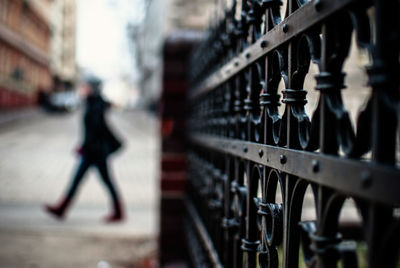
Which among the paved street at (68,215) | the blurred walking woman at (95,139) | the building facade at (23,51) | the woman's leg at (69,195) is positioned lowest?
the paved street at (68,215)

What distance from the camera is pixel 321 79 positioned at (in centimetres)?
86

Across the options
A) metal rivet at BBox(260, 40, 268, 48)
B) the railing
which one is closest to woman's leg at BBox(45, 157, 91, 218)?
the railing

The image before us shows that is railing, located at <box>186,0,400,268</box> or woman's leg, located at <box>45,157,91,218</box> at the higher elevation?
railing, located at <box>186,0,400,268</box>

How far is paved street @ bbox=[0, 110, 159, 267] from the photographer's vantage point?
14.7 ft

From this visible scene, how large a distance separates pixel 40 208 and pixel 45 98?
3318cm

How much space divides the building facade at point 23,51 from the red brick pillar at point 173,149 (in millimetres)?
25329

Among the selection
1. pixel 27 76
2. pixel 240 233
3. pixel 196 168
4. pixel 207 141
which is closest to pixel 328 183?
pixel 240 233

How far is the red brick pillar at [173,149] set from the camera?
391cm

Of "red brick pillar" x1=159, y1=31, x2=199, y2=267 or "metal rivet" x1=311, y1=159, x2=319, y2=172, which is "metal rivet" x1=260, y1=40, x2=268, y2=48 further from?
"red brick pillar" x1=159, y1=31, x2=199, y2=267

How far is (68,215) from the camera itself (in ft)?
20.5

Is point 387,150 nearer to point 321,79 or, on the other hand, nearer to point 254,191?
point 321,79

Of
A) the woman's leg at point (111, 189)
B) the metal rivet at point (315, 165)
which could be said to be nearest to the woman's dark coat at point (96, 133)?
the woman's leg at point (111, 189)

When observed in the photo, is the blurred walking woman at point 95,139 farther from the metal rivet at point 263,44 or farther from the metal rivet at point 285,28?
the metal rivet at point 285,28

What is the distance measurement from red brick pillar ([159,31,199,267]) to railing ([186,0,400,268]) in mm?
1755
